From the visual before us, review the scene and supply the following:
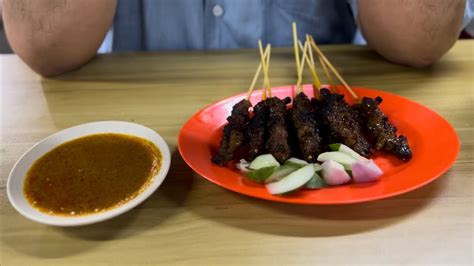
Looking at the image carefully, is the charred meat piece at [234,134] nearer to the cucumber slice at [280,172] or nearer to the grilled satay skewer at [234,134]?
the grilled satay skewer at [234,134]

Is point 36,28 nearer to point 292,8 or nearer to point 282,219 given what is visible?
point 292,8

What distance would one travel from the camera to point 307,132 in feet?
4.07

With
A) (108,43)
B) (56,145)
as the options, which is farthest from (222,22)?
(56,145)

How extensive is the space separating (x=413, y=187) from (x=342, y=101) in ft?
1.36

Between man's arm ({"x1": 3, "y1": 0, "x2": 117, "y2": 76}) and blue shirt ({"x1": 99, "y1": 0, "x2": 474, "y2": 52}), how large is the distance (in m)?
0.28

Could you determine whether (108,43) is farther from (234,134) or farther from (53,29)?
(234,134)

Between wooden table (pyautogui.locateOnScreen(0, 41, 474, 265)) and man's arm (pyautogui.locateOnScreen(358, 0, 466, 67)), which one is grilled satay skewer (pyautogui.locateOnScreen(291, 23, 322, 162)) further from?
man's arm (pyautogui.locateOnScreen(358, 0, 466, 67))

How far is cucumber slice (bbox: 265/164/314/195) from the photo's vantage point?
1036mm

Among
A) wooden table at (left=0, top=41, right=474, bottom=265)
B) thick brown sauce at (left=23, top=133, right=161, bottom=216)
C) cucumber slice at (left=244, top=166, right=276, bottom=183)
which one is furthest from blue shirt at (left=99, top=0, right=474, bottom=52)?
cucumber slice at (left=244, top=166, right=276, bottom=183)

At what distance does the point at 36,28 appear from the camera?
1.82m

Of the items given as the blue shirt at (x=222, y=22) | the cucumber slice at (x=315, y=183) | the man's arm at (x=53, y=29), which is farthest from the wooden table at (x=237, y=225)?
the blue shirt at (x=222, y=22)

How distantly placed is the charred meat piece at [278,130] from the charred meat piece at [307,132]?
3cm

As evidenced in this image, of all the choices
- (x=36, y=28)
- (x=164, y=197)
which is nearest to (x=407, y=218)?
(x=164, y=197)

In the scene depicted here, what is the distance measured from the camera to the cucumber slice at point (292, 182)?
1.04 m
